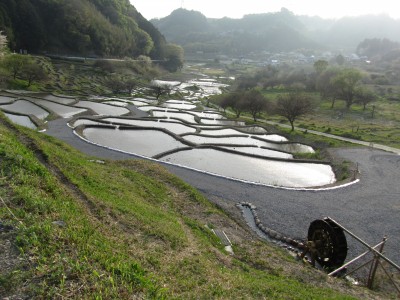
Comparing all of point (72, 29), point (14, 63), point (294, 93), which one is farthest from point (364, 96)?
point (72, 29)

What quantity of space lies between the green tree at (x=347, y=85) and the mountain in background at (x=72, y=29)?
91471 millimetres

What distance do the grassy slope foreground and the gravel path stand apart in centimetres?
398

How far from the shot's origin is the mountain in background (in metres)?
105

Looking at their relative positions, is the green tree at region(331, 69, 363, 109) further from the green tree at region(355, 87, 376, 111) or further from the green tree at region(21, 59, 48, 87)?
the green tree at region(21, 59, 48, 87)

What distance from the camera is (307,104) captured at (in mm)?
53250

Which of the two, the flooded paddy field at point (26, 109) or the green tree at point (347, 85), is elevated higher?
the green tree at point (347, 85)

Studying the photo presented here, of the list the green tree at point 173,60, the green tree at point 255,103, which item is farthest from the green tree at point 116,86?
the green tree at point 173,60

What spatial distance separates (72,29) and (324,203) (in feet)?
416

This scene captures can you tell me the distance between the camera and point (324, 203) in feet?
78.8

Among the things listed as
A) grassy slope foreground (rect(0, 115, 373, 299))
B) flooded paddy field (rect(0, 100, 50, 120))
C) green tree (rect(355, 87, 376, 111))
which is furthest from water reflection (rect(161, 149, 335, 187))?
green tree (rect(355, 87, 376, 111))

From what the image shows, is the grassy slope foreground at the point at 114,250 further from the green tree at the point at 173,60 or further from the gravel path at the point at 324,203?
the green tree at the point at 173,60

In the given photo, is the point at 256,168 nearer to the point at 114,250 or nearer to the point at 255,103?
the point at 114,250

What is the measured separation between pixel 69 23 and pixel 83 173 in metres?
125

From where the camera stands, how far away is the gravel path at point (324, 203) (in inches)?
790
